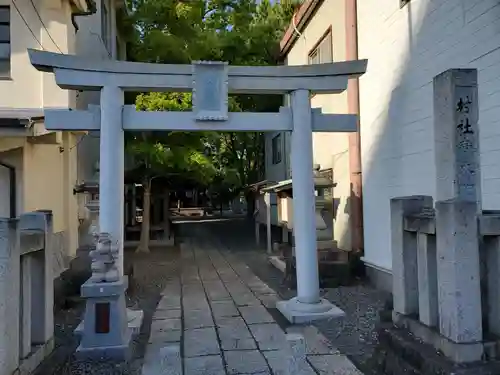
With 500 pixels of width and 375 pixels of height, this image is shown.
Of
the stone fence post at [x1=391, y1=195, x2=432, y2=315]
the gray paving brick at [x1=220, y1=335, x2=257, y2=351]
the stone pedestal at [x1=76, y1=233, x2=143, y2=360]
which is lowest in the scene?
the gray paving brick at [x1=220, y1=335, x2=257, y2=351]

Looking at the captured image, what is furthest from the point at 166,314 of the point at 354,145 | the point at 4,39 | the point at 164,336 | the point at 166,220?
the point at 166,220

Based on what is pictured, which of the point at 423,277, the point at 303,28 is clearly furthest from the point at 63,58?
the point at 303,28

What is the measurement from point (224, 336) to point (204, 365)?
1.19m

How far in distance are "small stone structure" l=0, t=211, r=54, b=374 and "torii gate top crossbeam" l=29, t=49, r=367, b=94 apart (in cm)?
272

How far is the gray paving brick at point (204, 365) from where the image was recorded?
533 centimetres

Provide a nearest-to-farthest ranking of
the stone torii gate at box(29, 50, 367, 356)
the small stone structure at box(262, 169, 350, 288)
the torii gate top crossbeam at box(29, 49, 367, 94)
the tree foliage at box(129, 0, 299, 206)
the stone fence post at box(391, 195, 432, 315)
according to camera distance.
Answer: the stone fence post at box(391, 195, 432, 315), the torii gate top crossbeam at box(29, 49, 367, 94), the stone torii gate at box(29, 50, 367, 356), the small stone structure at box(262, 169, 350, 288), the tree foliage at box(129, 0, 299, 206)

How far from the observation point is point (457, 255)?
3738mm

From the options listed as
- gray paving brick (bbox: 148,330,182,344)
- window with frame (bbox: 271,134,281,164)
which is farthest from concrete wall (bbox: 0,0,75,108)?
window with frame (bbox: 271,134,281,164)

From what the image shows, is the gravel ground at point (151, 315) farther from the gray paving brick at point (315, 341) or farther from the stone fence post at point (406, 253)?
the stone fence post at point (406, 253)

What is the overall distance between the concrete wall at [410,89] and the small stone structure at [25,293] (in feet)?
18.8

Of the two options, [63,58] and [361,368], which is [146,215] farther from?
[361,368]

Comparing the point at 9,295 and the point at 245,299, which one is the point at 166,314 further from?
the point at 9,295

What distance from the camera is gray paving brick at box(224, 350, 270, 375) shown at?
5363mm

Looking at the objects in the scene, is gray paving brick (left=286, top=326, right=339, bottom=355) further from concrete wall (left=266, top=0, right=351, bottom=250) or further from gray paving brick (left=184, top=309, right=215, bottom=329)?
concrete wall (left=266, top=0, right=351, bottom=250)
